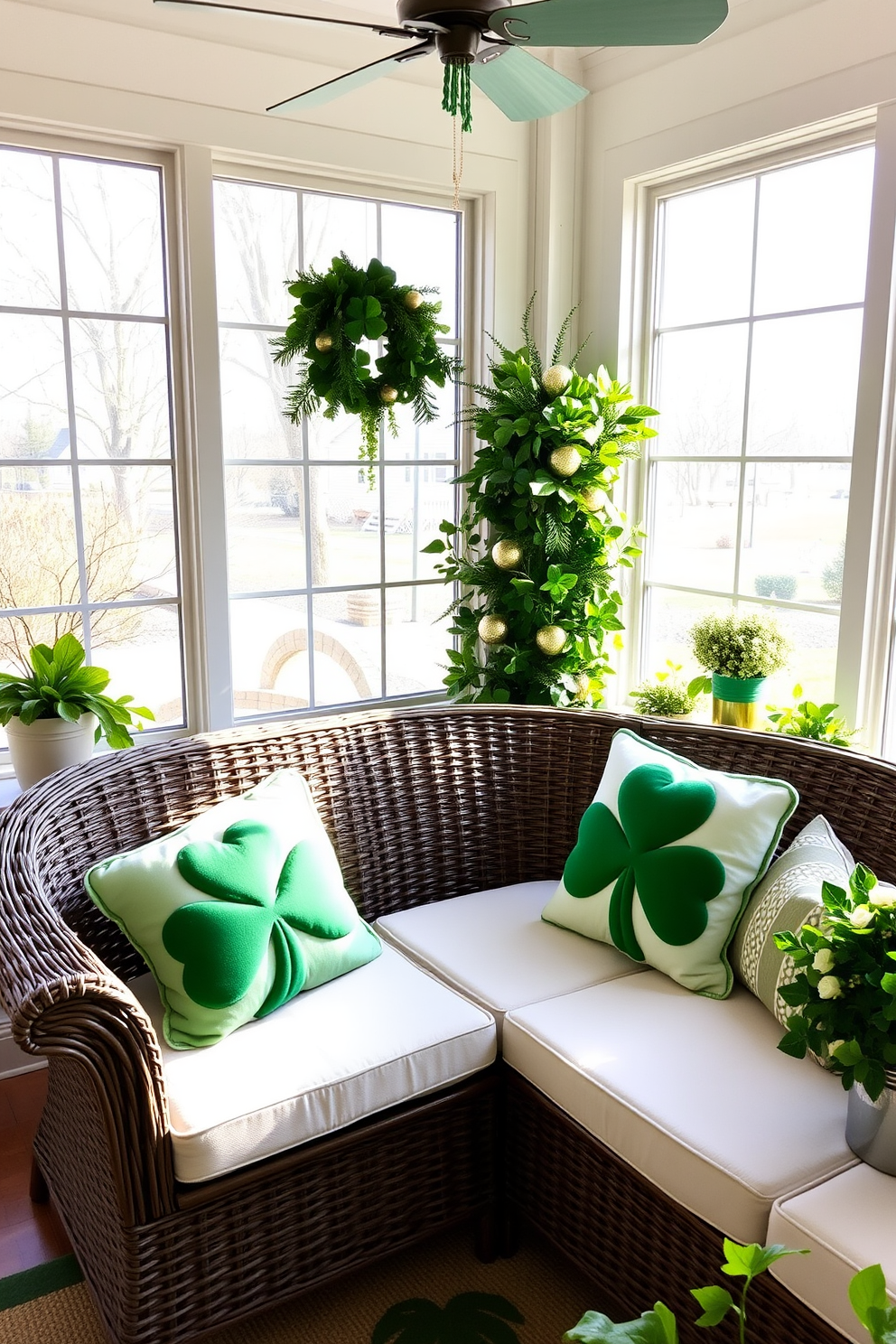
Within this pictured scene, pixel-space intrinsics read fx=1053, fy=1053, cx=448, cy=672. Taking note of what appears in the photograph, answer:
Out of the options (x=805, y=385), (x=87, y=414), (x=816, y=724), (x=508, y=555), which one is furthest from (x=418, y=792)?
(x=805, y=385)

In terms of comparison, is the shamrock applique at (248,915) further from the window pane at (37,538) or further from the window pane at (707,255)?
the window pane at (707,255)

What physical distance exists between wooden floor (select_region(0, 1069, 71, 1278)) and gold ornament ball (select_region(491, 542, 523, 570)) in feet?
5.54

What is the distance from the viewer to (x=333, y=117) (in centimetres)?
272

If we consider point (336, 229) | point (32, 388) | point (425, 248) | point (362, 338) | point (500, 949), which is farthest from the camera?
point (425, 248)

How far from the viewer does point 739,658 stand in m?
2.61

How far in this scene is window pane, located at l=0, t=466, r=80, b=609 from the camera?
8.41ft

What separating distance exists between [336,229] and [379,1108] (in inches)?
89.7

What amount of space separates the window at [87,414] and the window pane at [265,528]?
0.17 metres

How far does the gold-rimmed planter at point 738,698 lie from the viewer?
2.60 meters

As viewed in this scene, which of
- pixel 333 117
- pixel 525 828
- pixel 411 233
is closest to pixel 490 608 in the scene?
pixel 525 828

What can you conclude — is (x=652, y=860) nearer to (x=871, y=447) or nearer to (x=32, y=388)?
(x=871, y=447)

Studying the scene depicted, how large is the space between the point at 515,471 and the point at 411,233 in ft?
2.88

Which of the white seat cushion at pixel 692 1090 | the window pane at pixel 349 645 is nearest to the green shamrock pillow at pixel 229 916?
the white seat cushion at pixel 692 1090

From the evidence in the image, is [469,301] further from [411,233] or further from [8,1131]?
[8,1131]
